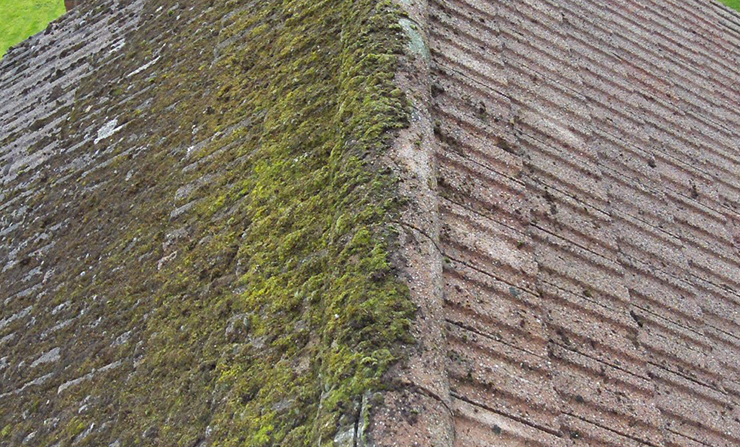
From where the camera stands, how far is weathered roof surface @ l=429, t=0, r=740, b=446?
2.38 meters

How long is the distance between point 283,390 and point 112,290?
1842 mm

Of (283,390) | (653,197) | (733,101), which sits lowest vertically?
(733,101)

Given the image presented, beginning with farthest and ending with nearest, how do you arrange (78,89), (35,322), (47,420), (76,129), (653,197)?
1. (78,89)
2. (76,129)
3. (35,322)
4. (653,197)
5. (47,420)

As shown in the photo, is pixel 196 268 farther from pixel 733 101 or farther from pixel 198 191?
pixel 733 101

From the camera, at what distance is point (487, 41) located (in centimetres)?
360

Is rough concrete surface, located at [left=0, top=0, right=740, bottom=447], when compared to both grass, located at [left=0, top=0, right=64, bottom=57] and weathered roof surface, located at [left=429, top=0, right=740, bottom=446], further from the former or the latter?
grass, located at [left=0, top=0, right=64, bottom=57]

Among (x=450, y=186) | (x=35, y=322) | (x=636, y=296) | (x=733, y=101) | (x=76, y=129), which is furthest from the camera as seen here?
(x=76, y=129)

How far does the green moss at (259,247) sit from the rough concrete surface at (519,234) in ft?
0.17

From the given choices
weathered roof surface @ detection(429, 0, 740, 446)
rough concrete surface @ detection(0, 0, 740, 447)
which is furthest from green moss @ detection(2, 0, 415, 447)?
weathered roof surface @ detection(429, 0, 740, 446)

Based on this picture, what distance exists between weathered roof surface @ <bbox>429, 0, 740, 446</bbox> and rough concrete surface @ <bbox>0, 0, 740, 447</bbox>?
0.04ft

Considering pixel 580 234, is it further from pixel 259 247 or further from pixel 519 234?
pixel 259 247

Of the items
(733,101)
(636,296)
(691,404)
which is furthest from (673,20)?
(691,404)

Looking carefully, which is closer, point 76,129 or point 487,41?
point 487,41

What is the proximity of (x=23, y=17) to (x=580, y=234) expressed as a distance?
706 inches
